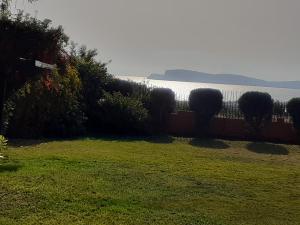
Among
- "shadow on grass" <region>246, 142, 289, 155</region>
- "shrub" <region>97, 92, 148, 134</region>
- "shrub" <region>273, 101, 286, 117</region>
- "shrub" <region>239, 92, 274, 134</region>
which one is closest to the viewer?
"shadow on grass" <region>246, 142, 289, 155</region>

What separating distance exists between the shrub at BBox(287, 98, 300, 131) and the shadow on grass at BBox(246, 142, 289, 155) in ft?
7.13

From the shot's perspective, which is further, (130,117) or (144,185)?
(130,117)

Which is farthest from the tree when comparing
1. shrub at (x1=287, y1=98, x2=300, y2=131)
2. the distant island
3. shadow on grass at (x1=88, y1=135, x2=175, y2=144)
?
the distant island

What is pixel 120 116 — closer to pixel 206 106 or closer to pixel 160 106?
pixel 160 106

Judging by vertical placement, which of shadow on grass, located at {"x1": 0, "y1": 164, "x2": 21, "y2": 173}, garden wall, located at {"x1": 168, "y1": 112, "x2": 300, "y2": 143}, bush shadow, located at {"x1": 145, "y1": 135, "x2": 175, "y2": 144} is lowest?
bush shadow, located at {"x1": 145, "y1": 135, "x2": 175, "y2": 144}

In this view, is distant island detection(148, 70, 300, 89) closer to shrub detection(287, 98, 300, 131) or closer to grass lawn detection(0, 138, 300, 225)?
shrub detection(287, 98, 300, 131)

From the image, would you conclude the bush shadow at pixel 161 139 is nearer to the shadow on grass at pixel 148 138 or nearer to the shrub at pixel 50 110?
the shadow on grass at pixel 148 138

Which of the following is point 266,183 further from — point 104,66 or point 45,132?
point 104,66

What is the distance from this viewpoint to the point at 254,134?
18.8m

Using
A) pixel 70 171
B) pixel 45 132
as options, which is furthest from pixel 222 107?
pixel 70 171

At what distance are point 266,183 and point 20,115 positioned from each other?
8.64 meters

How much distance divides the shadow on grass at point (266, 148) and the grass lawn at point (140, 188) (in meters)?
2.64

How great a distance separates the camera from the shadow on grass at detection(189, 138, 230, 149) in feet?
51.1

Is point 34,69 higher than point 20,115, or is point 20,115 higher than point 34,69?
point 34,69
